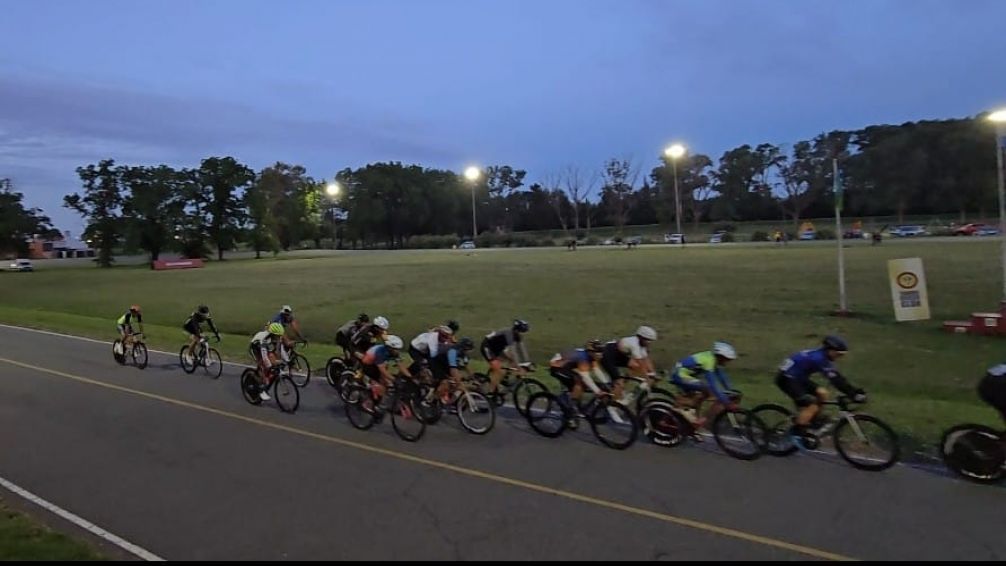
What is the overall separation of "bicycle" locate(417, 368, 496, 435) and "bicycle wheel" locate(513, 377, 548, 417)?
1.93 ft

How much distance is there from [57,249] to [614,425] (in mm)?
152272

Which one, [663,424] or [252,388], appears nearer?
[663,424]

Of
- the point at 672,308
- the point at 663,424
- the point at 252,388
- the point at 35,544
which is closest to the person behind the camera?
the point at 35,544

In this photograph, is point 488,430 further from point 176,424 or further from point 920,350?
point 920,350

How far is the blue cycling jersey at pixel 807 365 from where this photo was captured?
813cm

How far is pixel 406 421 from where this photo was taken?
9.98m

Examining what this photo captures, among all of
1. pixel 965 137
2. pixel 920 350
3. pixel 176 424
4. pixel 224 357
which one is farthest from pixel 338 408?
pixel 965 137

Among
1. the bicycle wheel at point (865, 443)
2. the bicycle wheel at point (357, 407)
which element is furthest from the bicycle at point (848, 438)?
the bicycle wheel at point (357, 407)

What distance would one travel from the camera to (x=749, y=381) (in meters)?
13.7

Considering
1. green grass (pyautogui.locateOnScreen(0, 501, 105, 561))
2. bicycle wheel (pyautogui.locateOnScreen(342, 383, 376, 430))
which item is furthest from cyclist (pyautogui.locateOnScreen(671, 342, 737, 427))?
green grass (pyautogui.locateOnScreen(0, 501, 105, 561))

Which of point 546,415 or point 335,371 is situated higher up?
point 335,371

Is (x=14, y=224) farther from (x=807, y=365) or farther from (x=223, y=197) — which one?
(x=807, y=365)

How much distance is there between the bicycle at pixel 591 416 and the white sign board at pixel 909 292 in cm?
1276

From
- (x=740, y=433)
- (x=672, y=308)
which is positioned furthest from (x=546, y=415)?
(x=672, y=308)
